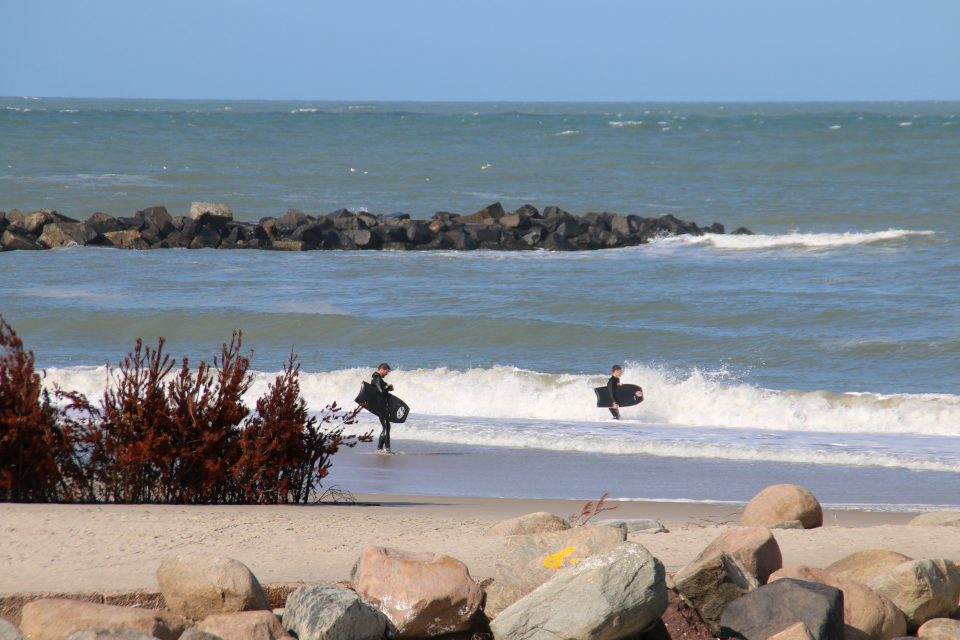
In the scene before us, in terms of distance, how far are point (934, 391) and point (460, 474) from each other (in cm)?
792

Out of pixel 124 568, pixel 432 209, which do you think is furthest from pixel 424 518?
pixel 432 209

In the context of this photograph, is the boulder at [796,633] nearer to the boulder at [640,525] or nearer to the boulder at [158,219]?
the boulder at [640,525]

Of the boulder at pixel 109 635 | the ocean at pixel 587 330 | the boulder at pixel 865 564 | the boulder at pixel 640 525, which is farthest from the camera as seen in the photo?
the ocean at pixel 587 330

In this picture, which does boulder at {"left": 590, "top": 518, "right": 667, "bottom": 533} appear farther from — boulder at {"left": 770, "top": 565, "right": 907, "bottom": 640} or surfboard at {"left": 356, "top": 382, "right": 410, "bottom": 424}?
surfboard at {"left": 356, "top": 382, "right": 410, "bottom": 424}

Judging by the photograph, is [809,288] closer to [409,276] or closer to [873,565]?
[409,276]

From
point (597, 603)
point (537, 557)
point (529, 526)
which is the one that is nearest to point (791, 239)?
point (529, 526)

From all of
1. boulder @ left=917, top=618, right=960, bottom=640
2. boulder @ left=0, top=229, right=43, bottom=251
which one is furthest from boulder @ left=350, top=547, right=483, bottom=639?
boulder @ left=0, top=229, right=43, bottom=251

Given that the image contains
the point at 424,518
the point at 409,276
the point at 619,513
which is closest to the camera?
the point at 424,518

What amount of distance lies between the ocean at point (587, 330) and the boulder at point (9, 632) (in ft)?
14.4

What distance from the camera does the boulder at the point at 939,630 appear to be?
4484 mm

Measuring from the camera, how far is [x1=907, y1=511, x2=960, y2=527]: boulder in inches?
250

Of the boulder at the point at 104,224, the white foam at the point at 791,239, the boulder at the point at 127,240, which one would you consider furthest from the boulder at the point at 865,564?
the boulder at the point at 104,224

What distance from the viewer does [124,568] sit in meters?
4.73

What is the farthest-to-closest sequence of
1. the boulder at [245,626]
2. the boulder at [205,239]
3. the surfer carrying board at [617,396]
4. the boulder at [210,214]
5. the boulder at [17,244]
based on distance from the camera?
the boulder at [210,214], the boulder at [205,239], the boulder at [17,244], the surfer carrying board at [617,396], the boulder at [245,626]
